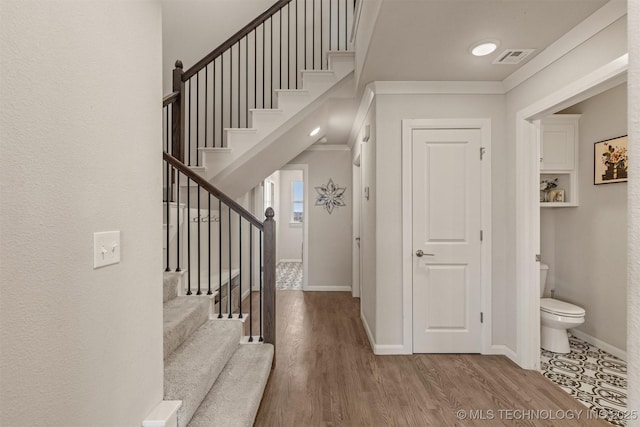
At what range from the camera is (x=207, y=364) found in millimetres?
1943

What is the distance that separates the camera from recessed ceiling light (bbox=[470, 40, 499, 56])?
2.35 m

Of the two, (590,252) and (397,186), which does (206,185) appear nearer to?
(397,186)

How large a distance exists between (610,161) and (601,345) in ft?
5.64

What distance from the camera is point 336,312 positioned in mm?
4449

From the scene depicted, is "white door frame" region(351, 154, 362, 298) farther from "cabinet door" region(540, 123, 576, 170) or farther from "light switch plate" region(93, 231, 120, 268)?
"light switch plate" region(93, 231, 120, 268)

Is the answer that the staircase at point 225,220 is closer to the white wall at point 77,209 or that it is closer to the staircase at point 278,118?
the staircase at point 278,118

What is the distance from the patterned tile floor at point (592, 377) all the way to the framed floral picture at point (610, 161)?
5.17 feet

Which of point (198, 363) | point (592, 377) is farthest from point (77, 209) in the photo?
point (592, 377)

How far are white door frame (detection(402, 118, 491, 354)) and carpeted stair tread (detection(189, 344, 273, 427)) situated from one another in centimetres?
129

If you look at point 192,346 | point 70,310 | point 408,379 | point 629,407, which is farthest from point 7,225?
point 408,379

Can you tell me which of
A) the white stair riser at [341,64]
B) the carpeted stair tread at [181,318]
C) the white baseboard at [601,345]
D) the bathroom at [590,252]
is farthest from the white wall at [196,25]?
the white baseboard at [601,345]

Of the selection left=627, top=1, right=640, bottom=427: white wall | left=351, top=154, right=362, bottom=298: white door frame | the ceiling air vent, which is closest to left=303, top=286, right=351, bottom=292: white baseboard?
left=351, top=154, right=362, bottom=298: white door frame

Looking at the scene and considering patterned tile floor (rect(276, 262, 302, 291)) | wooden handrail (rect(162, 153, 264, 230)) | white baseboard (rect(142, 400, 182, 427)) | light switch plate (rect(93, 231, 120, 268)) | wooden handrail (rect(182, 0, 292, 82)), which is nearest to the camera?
light switch plate (rect(93, 231, 120, 268))

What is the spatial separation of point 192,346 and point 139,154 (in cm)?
137
